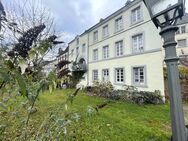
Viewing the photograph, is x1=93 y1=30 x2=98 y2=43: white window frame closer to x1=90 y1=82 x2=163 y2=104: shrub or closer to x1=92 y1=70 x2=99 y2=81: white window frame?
x1=92 y1=70 x2=99 y2=81: white window frame

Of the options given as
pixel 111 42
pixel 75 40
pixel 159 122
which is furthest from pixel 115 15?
pixel 159 122

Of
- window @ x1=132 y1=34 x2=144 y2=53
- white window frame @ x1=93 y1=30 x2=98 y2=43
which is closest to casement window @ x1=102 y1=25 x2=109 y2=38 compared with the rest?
white window frame @ x1=93 y1=30 x2=98 y2=43

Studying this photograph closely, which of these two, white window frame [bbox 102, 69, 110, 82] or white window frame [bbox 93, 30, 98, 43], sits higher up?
white window frame [bbox 93, 30, 98, 43]

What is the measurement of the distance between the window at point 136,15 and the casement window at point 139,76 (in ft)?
13.8

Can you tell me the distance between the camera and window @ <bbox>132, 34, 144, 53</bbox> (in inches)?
556

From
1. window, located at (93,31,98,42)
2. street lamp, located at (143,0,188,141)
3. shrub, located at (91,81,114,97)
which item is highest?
window, located at (93,31,98,42)

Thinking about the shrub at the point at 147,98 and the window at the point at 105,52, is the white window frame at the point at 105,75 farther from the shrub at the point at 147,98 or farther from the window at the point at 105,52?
the shrub at the point at 147,98

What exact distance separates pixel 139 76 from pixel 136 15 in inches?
213

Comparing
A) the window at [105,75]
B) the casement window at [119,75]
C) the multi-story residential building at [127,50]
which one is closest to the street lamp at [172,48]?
the multi-story residential building at [127,50]

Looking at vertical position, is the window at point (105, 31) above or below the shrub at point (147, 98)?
above

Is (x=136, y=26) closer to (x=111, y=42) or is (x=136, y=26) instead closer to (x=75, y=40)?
(x=111, y=42)

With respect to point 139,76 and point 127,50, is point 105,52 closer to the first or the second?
point 127,50

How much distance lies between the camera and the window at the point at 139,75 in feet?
45.0

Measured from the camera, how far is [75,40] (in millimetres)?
27141
